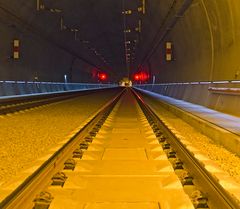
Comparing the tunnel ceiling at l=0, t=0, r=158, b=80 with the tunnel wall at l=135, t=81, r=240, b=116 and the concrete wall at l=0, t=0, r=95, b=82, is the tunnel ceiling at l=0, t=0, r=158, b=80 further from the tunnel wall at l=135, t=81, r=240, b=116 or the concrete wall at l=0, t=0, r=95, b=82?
the tunnel wall at l=135, t=81, r=240, b=116

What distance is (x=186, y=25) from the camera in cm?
2567

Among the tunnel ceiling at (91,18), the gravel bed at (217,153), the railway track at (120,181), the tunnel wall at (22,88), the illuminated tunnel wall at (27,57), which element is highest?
the tunnel ceiling at (91,18)

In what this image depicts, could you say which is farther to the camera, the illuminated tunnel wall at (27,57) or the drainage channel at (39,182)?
the illuminated tunnel wall at (27,57)

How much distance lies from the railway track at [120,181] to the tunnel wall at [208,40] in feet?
26.1

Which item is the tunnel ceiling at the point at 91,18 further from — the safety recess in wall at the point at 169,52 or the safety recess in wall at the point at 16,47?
the safety recess in wall at the point at 16,47

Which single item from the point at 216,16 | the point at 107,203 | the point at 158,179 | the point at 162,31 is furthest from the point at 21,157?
the point at 162,31

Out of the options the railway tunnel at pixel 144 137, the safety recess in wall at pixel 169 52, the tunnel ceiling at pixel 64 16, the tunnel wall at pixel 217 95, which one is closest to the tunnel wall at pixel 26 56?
the railway tunnel at pixel 144 137

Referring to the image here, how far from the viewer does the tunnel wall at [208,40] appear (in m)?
16.2

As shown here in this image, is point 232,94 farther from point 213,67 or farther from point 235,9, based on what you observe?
point 213,67

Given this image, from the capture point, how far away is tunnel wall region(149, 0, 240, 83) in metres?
16.2

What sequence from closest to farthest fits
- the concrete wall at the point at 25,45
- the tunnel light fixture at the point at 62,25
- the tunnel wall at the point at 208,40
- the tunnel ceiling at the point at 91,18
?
the tunnel wall at the point at 208,40
the tunnel ceiling at the point at 91,18
the concrete wall at the point at 25,45
the tunnel light fixture at the point at 62,25

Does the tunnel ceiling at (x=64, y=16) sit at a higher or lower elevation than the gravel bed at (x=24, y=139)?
higher

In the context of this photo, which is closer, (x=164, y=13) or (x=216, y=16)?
(x=216, y=16)

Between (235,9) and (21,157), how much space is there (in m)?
9.94
